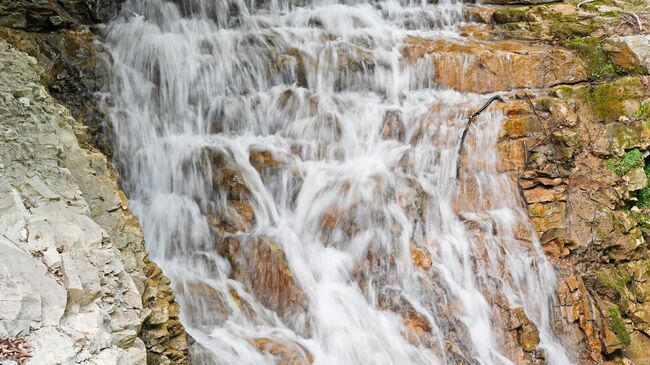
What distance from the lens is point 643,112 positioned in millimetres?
8305

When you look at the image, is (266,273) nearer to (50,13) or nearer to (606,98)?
(50,13)

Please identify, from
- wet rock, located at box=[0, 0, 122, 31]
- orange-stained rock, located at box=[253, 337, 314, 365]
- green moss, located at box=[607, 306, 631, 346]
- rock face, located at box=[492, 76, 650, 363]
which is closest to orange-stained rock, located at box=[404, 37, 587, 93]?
rock face, located at box=[492, 76, 650, 363]

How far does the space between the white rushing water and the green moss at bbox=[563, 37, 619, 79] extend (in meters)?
2.12

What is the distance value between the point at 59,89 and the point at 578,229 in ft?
23.4

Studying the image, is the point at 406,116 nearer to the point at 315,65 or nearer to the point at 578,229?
the point at 315,65

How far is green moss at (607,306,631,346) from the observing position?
705cm

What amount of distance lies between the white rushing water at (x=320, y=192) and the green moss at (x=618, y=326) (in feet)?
2.87

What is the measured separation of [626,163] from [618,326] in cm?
242

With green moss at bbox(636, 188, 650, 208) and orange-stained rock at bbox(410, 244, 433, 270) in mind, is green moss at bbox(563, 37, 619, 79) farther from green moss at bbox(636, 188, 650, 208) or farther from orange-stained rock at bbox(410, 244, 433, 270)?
orange-stained rock at bbox(410, 244, 433, 270)

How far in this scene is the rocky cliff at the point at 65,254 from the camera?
308 cm

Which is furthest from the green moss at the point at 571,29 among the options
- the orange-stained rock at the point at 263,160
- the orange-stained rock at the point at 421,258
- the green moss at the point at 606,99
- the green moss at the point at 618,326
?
the orange-stained rock at the point at 263,160

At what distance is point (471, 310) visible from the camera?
6.65m

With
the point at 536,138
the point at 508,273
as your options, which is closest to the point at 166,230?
the point at 508,273

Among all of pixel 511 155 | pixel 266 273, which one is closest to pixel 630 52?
pixel 511 155
